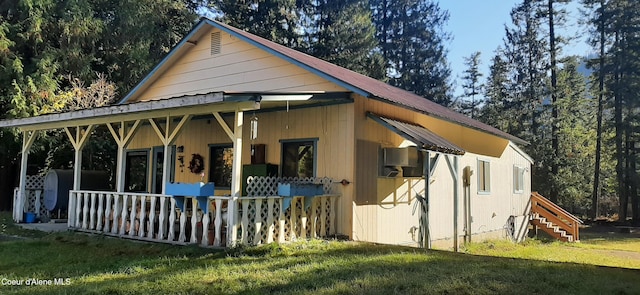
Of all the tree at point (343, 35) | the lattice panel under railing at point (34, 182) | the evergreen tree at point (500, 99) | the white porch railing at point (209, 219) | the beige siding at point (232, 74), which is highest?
the tree at point (343, 35)

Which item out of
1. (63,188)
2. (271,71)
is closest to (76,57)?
(63,188)

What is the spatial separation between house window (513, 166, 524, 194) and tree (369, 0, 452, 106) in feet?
56.5

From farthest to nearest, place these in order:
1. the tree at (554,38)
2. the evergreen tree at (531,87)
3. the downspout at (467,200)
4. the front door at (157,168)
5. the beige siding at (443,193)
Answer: the tree at (554,38) < the evergreen tree at (531,87) < the front door at (157,168) < the downspout at (467,200) < the beige siding at (443,193)

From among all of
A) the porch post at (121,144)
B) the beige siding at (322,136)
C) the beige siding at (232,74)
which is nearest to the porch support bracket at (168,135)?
the porch post at (121,144)

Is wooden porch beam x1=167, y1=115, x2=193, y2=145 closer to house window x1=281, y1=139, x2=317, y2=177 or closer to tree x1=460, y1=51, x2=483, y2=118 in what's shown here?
house window x1=281, y1=139, x2=317, y2=177

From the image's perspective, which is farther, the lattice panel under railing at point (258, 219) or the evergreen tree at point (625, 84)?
the evergreen tree at point (625, 84)

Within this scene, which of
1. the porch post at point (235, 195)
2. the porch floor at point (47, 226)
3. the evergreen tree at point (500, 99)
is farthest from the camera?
the evergreen tree at point (500, 99)

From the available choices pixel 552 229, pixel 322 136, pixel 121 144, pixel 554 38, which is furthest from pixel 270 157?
pixel 554 38

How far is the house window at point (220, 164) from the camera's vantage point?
11.9m

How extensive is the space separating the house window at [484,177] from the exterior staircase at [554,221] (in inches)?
185

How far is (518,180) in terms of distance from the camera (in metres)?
17.8

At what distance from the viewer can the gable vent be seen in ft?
41.2

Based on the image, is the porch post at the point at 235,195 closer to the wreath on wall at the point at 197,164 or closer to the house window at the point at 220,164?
the house window at the point at 220,164

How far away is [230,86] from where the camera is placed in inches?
478
